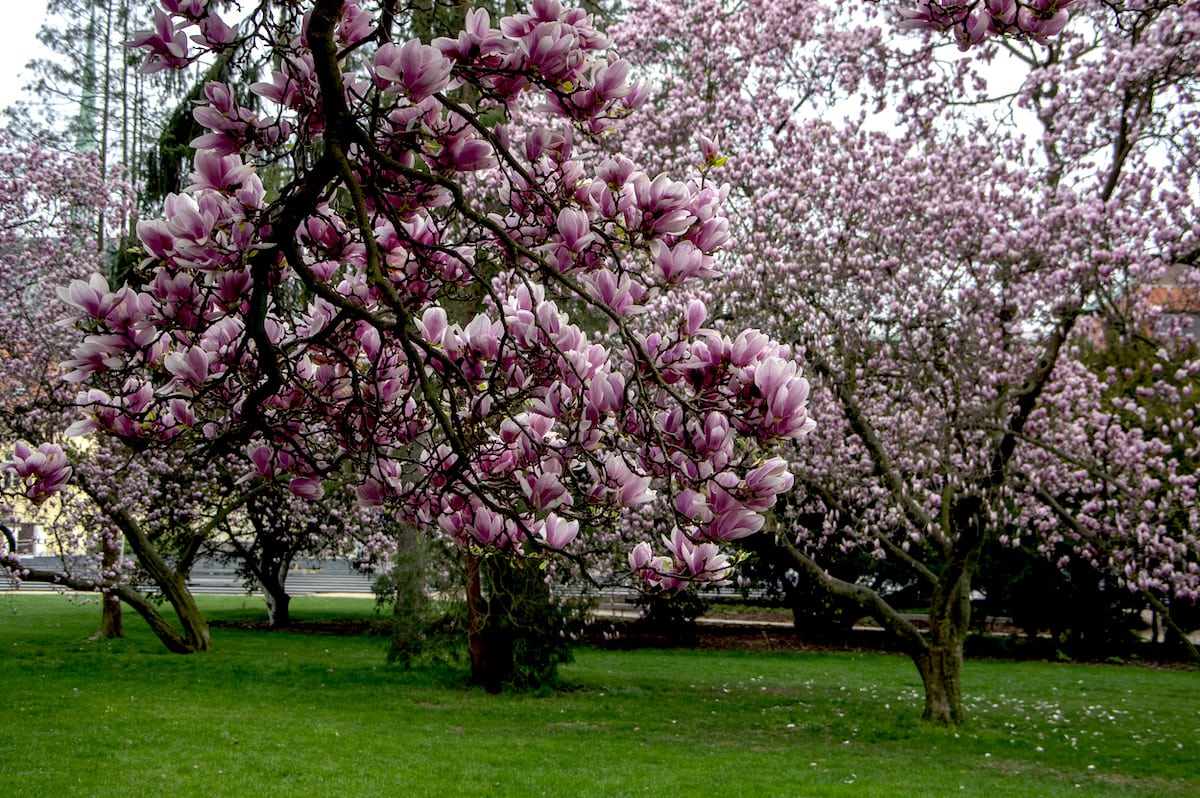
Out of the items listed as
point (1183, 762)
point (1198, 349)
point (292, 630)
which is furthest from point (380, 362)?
point (292, 630)

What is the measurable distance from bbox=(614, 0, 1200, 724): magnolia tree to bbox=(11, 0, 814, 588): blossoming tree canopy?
22.0ft

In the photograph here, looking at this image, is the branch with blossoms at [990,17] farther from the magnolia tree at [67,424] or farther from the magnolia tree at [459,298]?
the magnolia tree at [67,424]

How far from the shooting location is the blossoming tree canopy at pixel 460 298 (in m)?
2.23

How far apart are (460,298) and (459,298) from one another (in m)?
0.02

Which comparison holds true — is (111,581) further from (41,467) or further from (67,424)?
(41,467)

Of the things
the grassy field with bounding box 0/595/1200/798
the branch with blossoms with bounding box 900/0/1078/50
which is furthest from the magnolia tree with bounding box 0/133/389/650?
the branch with blossoms with bounding box 900/0/1078/50

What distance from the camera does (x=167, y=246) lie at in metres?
2.21

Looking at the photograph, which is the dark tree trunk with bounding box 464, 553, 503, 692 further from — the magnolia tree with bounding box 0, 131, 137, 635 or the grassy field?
the magnolia tree with bounding box 0, 131, 137, 635

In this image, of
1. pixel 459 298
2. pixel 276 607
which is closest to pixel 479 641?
pixel 459 298

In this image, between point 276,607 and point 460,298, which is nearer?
point 460,298

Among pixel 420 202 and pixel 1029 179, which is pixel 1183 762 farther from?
pixel 420 202

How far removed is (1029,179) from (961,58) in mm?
1470

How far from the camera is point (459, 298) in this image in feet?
9.66

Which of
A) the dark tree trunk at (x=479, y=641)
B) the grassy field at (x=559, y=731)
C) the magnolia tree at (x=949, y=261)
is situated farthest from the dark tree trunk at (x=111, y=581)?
the magnolia tree at (x=949, y=261)
